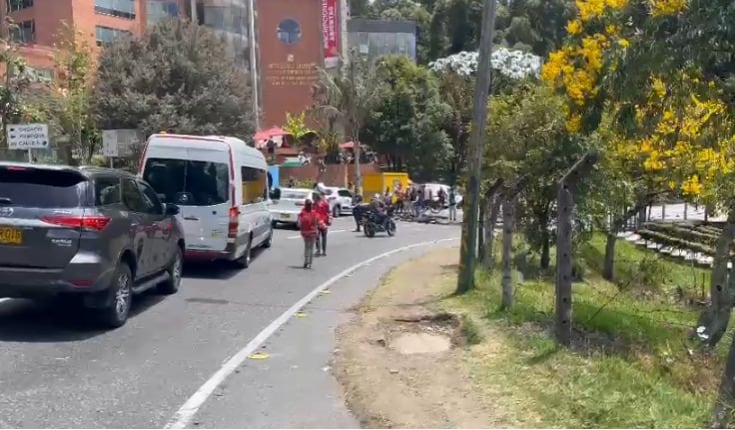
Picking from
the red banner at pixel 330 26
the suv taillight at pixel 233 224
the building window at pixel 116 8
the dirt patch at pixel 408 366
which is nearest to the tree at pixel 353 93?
the red banner at pixel 330 26

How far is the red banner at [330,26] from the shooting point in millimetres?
64375

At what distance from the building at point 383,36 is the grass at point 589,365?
60.3 m

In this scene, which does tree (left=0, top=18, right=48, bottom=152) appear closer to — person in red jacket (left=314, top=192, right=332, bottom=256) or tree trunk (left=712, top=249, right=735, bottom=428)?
person in red jacket (left=314, top=192, right=332, bottom=256)

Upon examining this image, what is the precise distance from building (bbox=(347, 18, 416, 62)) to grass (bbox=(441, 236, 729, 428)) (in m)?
60.3

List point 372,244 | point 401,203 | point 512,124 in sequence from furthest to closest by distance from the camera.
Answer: point 401,203, point 372,244, point 512,124

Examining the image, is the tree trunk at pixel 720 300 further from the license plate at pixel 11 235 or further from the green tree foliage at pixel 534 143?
the license plate at pixel 11 235

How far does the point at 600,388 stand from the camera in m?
7.01

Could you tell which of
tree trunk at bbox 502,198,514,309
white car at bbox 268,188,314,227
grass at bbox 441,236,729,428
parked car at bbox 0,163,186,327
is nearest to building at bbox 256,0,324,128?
white car at bbox 268,188,314,227

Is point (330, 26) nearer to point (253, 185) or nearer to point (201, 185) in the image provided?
point (253, 185)

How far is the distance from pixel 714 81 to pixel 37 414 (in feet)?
25.6

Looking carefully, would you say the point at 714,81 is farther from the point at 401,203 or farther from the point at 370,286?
the point at 401,203

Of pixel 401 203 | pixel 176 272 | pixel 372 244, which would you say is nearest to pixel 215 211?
pixel 176 272

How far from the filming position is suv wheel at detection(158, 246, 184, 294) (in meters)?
13.3

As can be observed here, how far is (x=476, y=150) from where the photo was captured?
14.0 metres
